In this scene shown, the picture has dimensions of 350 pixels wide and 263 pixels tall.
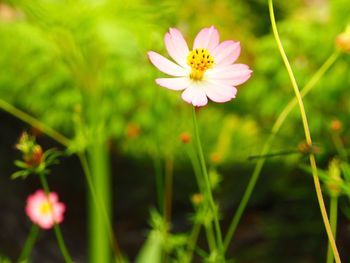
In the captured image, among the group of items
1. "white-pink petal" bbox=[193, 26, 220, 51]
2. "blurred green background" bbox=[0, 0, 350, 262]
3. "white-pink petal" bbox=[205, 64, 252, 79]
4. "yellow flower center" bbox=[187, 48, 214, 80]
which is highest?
"blurred green background" bbox=[0, 0, 350, 262]

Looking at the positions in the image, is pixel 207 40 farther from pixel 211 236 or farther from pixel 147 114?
pixel 147 114

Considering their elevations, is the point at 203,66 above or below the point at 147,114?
below

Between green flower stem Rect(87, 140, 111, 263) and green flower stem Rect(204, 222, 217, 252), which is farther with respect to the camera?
green flower stem Rect(87, 140, 111, 263)

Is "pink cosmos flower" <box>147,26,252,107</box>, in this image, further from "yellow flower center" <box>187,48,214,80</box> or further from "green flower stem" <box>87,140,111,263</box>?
"green flower stem" <box>87,140,111,263</box>

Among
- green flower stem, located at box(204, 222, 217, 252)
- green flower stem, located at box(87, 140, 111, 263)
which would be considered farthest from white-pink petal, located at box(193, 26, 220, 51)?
green flower stem, located at box(87, 140, 111, 263)

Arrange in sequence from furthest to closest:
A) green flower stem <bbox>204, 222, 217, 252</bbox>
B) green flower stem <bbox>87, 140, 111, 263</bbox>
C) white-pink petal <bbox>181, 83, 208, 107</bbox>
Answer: green flower stem <bbox>87, 140, 111, 263</bbox> < green flower stem <bbox>204, 222, 217, 252</bbox> < white-pink petal <bbox>181, 83, 208, 107</bbox>

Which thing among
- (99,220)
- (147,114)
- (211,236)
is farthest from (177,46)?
(147,114)

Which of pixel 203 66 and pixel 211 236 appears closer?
pixel 203 66
